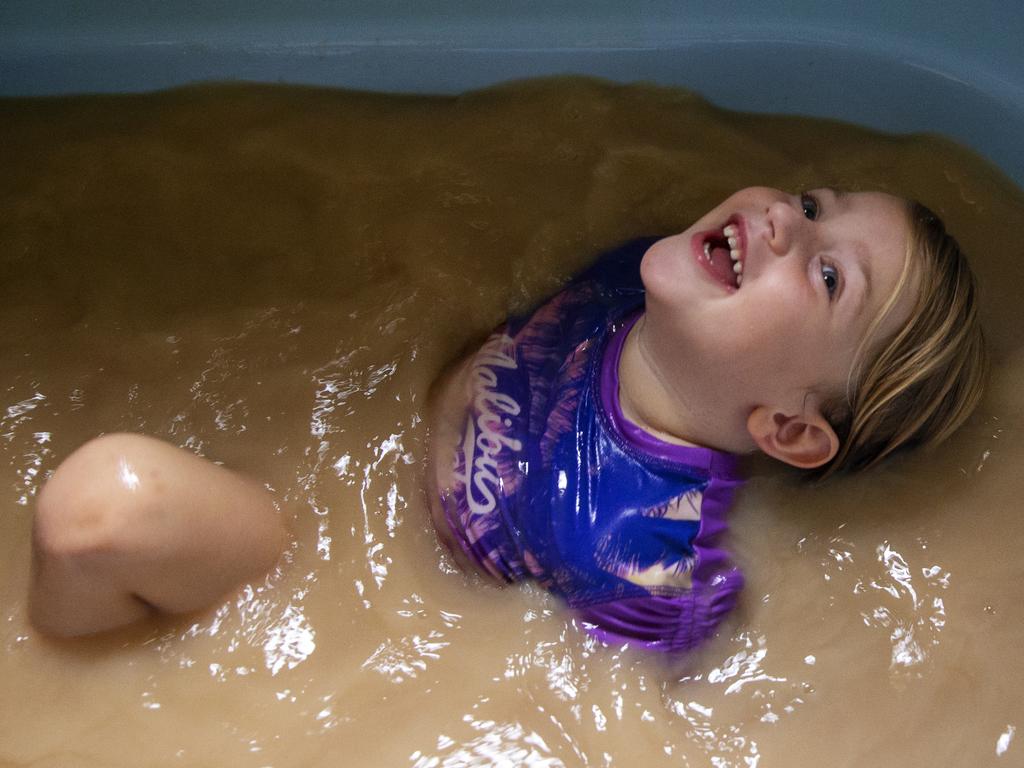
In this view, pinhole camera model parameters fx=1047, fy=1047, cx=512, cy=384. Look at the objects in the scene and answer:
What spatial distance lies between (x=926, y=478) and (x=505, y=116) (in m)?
0.72

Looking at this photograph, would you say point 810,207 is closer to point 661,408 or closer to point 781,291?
point 781,291

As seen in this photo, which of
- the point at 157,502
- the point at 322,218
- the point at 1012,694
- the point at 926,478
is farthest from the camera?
the point at 322,218

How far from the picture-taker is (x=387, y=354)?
50.2 inches

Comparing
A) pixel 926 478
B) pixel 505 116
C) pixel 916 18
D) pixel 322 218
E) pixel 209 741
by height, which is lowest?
pixel 209 741

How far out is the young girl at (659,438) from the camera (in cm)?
100

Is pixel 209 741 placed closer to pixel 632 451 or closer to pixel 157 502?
pixel 157 502

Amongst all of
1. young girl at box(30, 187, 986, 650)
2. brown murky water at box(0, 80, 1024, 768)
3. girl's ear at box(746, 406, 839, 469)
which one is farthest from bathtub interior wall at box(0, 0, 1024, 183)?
girl's ear at box(746, 406, 839, 469)

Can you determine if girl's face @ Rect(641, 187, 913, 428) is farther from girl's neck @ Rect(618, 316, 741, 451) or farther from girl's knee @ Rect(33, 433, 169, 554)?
girl's knee @ Rect(33, 433, 169, 554)

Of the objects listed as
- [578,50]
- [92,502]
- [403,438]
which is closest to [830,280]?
[403,438]

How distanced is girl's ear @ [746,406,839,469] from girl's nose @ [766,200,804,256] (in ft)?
0.55

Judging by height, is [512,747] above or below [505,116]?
below

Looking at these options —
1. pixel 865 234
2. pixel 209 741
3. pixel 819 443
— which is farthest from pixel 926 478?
pixel 209 741

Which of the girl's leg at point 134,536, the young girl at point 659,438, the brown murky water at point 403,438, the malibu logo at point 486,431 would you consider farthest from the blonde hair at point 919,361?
the girl's leg at point 134,536

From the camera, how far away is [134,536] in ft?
3.18
